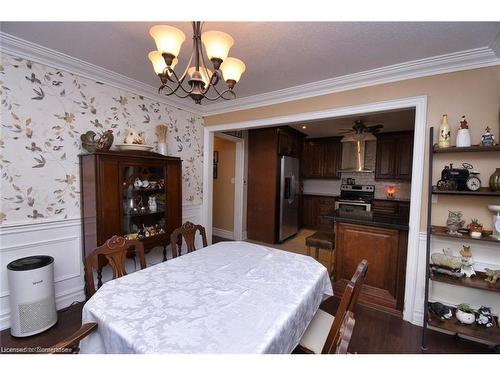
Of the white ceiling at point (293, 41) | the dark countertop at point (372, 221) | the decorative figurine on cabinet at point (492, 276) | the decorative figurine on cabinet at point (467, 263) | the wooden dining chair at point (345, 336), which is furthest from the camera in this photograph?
the dark countertop at point (372, 221)

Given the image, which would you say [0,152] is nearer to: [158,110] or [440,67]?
[158,110]

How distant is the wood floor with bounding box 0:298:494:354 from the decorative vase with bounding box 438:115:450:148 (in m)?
1.60

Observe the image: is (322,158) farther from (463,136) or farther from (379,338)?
(379,338)

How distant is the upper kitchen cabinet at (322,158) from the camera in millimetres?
5125

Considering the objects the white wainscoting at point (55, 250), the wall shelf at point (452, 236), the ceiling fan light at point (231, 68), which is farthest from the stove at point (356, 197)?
the white wainscoting at point (55, 250)

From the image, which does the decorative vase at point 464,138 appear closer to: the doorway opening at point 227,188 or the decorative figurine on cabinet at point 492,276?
the decorative figurine on cabinet at point 492,276

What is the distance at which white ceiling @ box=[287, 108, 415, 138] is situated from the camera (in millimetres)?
3537

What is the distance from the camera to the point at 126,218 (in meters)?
2.20

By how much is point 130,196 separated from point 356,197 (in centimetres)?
457

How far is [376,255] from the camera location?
2.23m

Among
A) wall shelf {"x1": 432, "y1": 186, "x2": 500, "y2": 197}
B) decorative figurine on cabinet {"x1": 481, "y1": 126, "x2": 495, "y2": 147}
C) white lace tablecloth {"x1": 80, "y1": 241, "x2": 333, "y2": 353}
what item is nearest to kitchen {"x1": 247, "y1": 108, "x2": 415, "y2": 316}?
wall shelf {"x1": 432, "y1": 186, "x2": 500, "y2": 197}

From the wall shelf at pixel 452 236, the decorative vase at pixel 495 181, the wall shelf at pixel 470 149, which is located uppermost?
the wall shelf at pixel 470 149

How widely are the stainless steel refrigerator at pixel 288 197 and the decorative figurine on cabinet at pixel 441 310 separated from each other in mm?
2520

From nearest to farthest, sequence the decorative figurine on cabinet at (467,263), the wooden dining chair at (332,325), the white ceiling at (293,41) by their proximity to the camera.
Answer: the wooden dining chair at (332,325)
the white ceiling at (293,41)
the decorative figurine on cabinet at (467,263)
